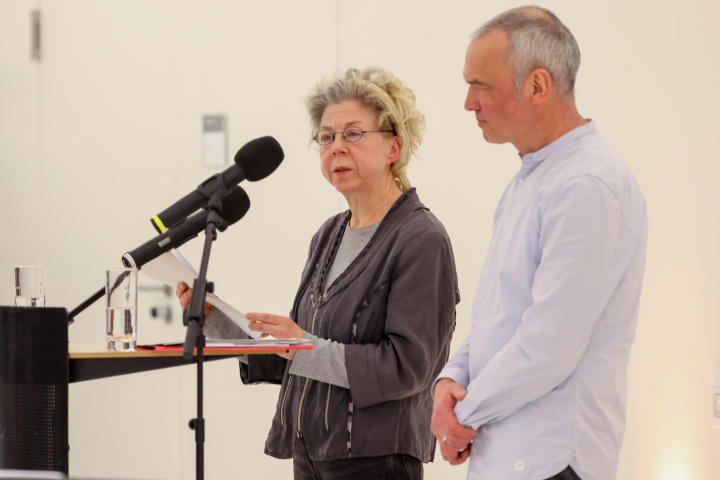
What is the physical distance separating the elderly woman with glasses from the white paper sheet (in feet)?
Result: 0.12

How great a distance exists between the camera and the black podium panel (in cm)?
180

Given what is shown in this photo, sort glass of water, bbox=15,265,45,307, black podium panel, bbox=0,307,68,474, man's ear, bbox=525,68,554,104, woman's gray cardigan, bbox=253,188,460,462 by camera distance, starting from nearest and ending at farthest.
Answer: man's ear, bbox=525,68,554,104
black podium panel, bbox=0,307,68,474
woman's gray cardigan, bbox=253,188,460,462
glass of water, bbox=15,265,45,307

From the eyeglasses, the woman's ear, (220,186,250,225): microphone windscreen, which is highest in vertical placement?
the eyeglasses

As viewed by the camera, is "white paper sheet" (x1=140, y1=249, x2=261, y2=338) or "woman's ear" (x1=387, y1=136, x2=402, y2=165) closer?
"white paper sheet" (x1=140, y1=249, x2=261, y2=338)

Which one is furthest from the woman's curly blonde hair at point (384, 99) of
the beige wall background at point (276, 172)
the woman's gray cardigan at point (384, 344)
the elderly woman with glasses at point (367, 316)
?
the beige wall background at point (276, 172)

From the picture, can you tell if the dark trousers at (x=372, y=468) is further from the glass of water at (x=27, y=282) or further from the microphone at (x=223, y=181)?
the glass of water at (x=27, y=282)

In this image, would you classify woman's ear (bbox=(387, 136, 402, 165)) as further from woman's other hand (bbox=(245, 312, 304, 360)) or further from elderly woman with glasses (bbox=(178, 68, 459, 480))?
woman's other hand (bbox=(245, 312, 304, 360))

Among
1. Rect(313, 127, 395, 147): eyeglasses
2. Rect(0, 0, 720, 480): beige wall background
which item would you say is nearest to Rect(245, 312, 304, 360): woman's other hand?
Rect(313, 127, 395, 147): eyeglasses

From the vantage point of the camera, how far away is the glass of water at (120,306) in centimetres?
190

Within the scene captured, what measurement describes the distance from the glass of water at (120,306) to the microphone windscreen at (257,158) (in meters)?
0.39

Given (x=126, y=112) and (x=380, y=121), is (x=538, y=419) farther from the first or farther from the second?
(x=126, y=112)

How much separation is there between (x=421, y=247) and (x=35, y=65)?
3034mm

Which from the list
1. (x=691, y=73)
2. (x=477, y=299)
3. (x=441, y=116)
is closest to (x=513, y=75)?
(x=477, y=299)

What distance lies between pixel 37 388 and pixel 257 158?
71cm
